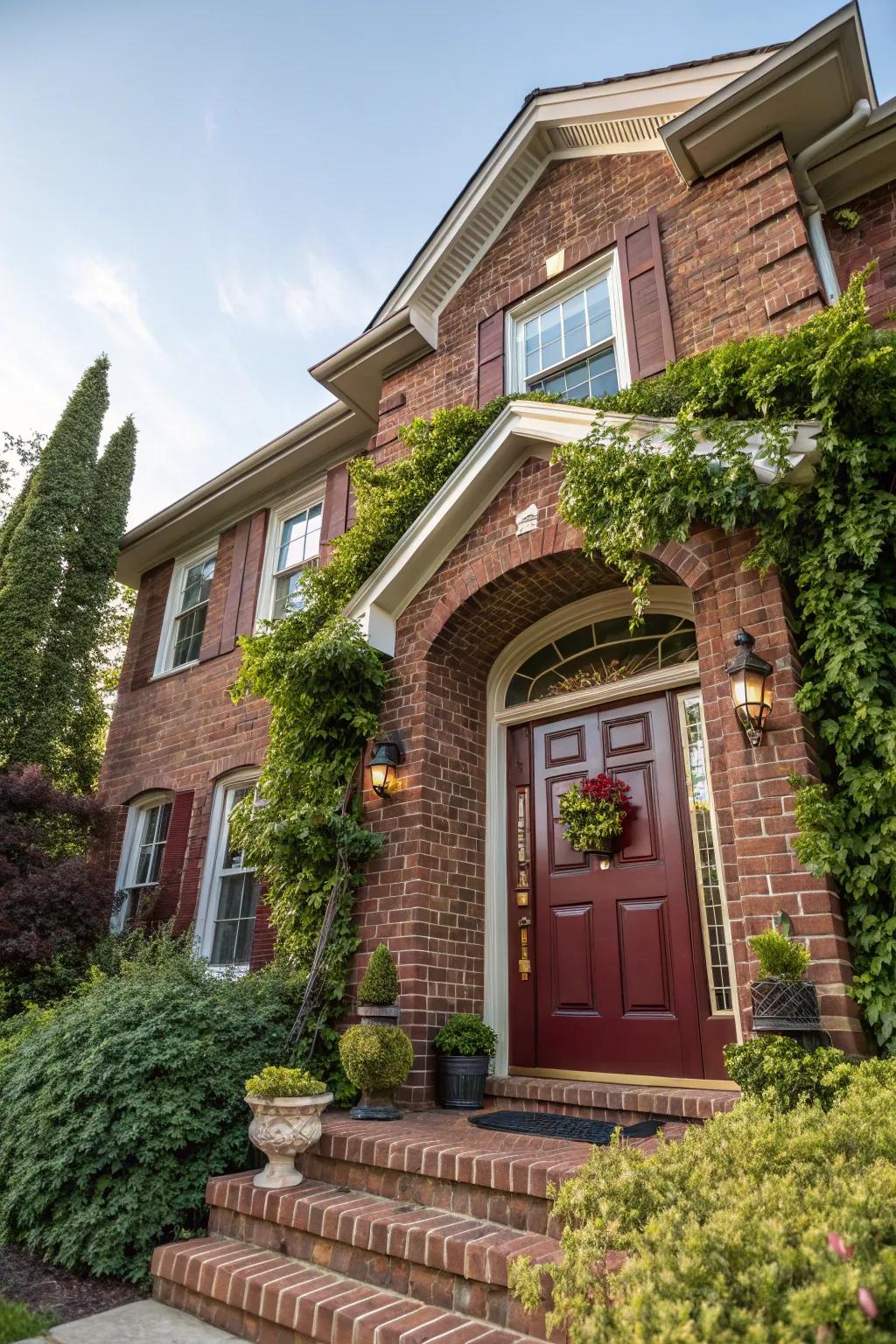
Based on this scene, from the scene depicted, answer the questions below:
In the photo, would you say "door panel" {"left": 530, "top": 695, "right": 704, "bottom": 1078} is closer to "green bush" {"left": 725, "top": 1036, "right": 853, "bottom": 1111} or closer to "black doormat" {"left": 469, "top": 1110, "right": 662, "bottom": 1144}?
"black doormat" {"left": 469, "top": 1110, "right": 662, "bottom": 1144}

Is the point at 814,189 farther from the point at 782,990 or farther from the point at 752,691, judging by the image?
the point at 782,990

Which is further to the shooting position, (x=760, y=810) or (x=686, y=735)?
(x=686, y=735)

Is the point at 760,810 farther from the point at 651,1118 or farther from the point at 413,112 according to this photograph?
the point at 413,112

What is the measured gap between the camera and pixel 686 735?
16.7ft

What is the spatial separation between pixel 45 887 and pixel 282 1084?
5131mm

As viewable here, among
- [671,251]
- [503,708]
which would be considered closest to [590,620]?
[503,708]

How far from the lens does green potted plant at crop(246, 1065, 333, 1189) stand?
378 cm

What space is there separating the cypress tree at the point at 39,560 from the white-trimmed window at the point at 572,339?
8079mm

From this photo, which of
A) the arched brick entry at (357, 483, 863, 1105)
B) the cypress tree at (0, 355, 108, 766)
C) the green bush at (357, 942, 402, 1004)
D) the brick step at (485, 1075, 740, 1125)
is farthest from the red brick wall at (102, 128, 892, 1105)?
the cypress tree at (0, 355, 108, 766)

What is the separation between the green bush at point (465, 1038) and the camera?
15.7 ft

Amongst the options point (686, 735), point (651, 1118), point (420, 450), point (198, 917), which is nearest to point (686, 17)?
point (420, 450)

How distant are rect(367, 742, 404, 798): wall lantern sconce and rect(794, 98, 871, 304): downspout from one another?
14.5 ft

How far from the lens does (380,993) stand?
15.4ft

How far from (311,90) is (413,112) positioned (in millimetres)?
1002
